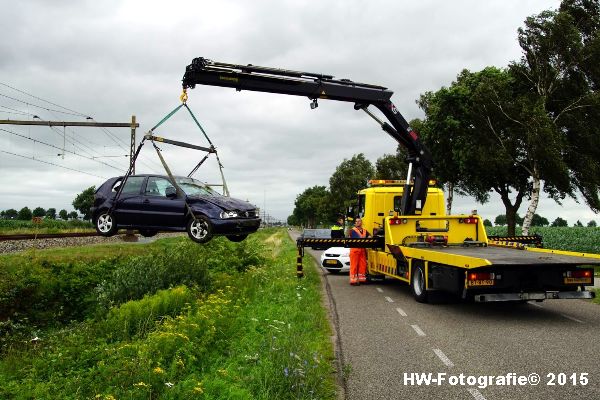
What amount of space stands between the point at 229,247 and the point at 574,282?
13.3 metres

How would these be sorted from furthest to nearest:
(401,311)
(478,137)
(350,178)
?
(350,178)
(478,137)
(401,311)

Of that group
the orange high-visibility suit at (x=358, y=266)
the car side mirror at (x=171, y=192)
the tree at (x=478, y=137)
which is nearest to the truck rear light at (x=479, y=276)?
the orange high-visibility suit at (x=358, y=266)

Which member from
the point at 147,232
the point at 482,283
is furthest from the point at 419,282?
the point at 147,232

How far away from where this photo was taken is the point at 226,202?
13.1ft

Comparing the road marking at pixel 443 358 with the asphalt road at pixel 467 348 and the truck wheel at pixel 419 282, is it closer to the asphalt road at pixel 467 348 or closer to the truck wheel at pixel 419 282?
the asphalt road at pixel 467 348

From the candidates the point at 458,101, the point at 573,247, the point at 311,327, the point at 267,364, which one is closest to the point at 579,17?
the point at 458,101

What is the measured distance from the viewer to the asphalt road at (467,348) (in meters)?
6.26

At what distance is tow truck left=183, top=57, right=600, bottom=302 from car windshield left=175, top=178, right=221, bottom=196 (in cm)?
111

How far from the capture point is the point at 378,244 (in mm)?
15148

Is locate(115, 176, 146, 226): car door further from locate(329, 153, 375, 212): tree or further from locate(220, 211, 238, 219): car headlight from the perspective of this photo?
locate(329, 153, 375, 212): tree

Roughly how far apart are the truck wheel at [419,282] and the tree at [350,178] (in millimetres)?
45760

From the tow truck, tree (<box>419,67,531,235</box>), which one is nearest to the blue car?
the tow truck

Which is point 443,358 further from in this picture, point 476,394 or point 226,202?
point 226,202

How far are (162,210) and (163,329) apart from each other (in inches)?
309
